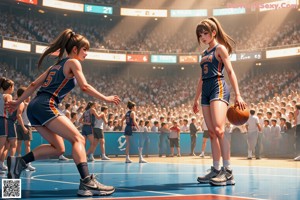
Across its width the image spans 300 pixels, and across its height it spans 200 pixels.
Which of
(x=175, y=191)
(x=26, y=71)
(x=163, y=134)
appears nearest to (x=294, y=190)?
(x=175, y=191)

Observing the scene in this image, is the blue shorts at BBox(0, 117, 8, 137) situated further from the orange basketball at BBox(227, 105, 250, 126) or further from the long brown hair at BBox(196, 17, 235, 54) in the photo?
the orange basketball at BBox(227, 105, 250, 126)

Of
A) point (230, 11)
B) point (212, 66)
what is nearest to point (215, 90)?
point (212, 66)

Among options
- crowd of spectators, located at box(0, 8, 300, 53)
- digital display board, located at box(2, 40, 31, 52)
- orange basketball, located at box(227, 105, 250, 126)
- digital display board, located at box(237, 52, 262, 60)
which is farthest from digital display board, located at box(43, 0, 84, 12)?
orange basketball, located at box(227, 105, 250, 126)

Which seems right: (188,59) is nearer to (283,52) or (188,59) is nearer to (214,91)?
(283,52)

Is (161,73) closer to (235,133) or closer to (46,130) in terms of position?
(235,133)

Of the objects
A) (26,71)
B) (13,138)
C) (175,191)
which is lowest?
(175,191)

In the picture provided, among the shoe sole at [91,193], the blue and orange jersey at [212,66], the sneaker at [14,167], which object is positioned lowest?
the shoe sole at [91,193]

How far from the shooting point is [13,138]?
9547mm

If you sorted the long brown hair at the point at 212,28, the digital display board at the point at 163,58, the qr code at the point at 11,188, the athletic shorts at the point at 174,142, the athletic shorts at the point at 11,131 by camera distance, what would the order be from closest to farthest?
the qr code at the point at 11,188 → the long brown hair at the point at 212,28 → the athletic shorts at the point at 11,131 → the athletic shorts at the point at 174,142 → the digital display board at the point at 163,58

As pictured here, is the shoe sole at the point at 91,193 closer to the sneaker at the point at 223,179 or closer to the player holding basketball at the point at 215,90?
the sneaker at the point at 223,179

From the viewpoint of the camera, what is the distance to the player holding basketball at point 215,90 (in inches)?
265

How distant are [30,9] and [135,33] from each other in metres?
12.0

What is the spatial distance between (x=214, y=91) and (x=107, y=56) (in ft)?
118

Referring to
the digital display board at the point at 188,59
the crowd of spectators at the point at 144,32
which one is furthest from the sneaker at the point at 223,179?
the digital display board at the point at 188,59
